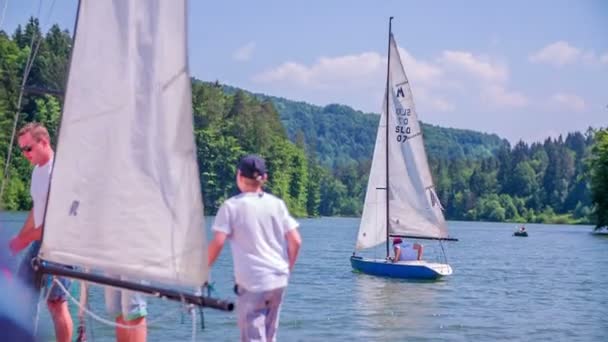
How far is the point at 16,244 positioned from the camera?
7.34m

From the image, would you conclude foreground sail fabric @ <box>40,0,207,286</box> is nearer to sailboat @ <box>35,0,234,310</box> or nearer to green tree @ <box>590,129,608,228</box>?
sailboat @ <box>35,0,234,310</box>

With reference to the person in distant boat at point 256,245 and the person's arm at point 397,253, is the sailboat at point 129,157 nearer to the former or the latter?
the person in distant boat at point 256,245

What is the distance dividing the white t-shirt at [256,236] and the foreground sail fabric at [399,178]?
27179 mm

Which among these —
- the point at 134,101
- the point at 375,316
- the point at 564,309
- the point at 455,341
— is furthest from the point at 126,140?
the point at 564,309

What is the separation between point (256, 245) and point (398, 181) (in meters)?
27.9

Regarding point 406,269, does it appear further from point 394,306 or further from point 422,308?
point 422,308

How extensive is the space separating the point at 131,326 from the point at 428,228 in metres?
27.9

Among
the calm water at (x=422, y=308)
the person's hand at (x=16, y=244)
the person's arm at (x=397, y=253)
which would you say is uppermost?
the person's hand at (x=16, y=244)

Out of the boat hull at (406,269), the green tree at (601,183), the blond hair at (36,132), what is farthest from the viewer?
the green tree at (601,183)

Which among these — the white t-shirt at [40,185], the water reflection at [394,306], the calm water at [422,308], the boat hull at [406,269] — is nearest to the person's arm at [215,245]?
the calm water at [422,308]

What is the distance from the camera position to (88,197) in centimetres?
696

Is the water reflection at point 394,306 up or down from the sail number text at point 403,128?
down

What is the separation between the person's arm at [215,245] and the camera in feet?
22.4

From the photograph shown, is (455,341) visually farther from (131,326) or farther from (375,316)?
(131,326)
